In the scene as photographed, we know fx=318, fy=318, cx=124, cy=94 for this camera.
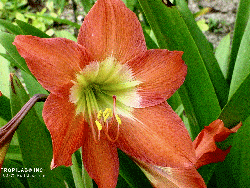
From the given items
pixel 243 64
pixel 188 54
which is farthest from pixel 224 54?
pixel 188 54

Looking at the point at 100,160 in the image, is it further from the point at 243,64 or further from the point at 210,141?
the point at 243,64

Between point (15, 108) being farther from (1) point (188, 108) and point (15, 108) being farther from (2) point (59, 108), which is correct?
(1) point (188, 108)

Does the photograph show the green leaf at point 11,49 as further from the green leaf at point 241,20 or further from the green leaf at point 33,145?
the green leaf at point 241,20

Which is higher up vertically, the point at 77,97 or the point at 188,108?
the point at 77,97

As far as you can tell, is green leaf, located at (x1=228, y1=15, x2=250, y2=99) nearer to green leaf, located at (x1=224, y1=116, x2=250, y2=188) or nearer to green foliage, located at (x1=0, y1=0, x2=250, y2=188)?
green foliage, located at (x1=0, y1=0, x2=250, y2=188)

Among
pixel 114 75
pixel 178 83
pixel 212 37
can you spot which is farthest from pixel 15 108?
pixel 212 37

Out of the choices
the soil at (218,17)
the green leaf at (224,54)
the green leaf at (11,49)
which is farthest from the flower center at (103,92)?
the soil at (218,17)
